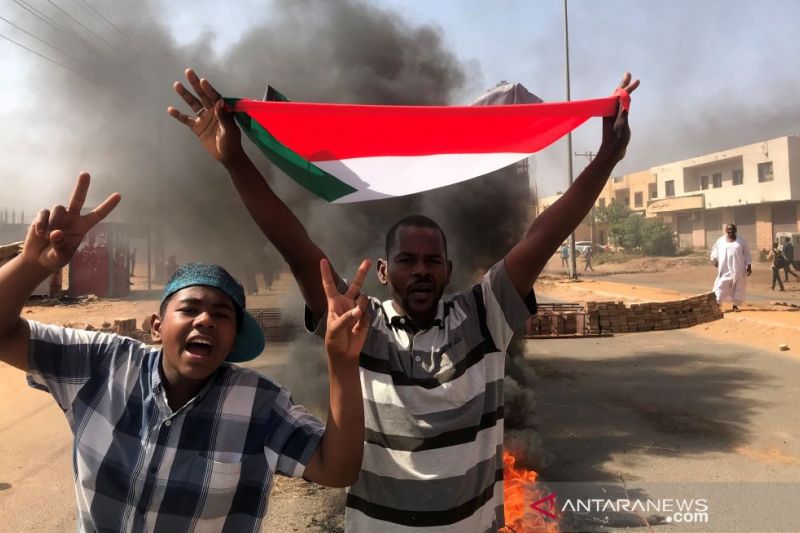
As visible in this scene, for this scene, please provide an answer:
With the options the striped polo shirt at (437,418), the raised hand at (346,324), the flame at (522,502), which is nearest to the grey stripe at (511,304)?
the striped polo shirt at (437,418)

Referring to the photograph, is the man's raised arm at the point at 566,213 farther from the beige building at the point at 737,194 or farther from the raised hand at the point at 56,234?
the beige building at the point at 737,194

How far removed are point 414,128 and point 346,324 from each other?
137 cm

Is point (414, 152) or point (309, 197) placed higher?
point (309, 197)

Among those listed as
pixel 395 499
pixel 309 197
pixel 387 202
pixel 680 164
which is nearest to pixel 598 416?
pixel 387 202

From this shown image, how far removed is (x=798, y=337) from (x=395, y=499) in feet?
31.7

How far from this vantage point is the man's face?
5.63 ft

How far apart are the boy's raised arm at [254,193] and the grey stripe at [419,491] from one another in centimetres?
56

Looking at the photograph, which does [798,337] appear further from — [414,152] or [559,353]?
[414,152]

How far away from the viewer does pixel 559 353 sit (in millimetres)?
8750

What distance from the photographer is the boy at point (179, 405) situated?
128 centimetres

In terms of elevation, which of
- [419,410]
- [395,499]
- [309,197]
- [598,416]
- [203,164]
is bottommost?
[598,416]

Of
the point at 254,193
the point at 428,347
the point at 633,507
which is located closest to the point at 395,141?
the point at 254,193

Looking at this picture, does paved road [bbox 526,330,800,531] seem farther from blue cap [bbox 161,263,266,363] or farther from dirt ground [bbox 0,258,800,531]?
blue cap [bbox 161,263,266,363]

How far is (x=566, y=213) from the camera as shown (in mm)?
1813
